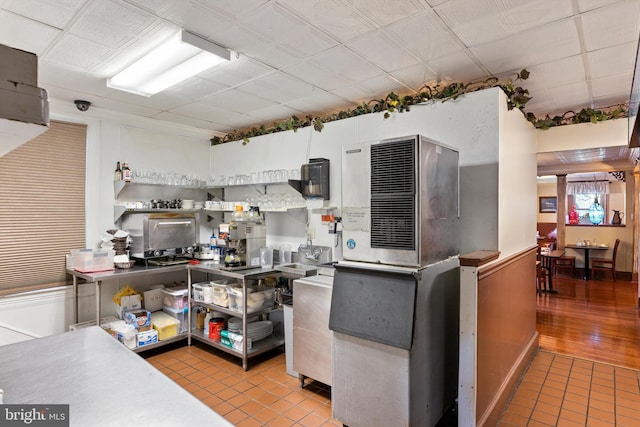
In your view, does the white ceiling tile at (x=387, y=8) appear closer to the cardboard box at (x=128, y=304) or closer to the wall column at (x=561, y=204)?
the cardboard box at (x=128, y=304)

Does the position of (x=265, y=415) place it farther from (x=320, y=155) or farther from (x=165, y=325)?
(x=320, y=155)

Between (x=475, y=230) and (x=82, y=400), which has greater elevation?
(x=475, y=230)

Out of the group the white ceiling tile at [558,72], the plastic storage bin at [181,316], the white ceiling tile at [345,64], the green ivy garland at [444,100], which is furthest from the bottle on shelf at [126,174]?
the white ceiling tile at [558,72]

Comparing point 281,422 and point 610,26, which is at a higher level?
point 610,26

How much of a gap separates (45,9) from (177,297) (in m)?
3.02

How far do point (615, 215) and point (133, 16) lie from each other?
12110 mm

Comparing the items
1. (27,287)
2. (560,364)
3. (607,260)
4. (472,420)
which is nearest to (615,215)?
(607,260)

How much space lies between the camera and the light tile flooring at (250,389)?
2.73 m

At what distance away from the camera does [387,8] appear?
80.7 inches

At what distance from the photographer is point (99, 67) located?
→ 2898mm

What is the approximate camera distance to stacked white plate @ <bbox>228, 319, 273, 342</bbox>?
375cm

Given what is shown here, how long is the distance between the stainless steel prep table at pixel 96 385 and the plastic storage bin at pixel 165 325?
2379 mm

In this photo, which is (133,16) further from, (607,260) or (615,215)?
(615,215)

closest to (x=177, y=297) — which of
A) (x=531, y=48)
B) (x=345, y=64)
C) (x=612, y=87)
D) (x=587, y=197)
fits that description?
(x=345, y=64)
